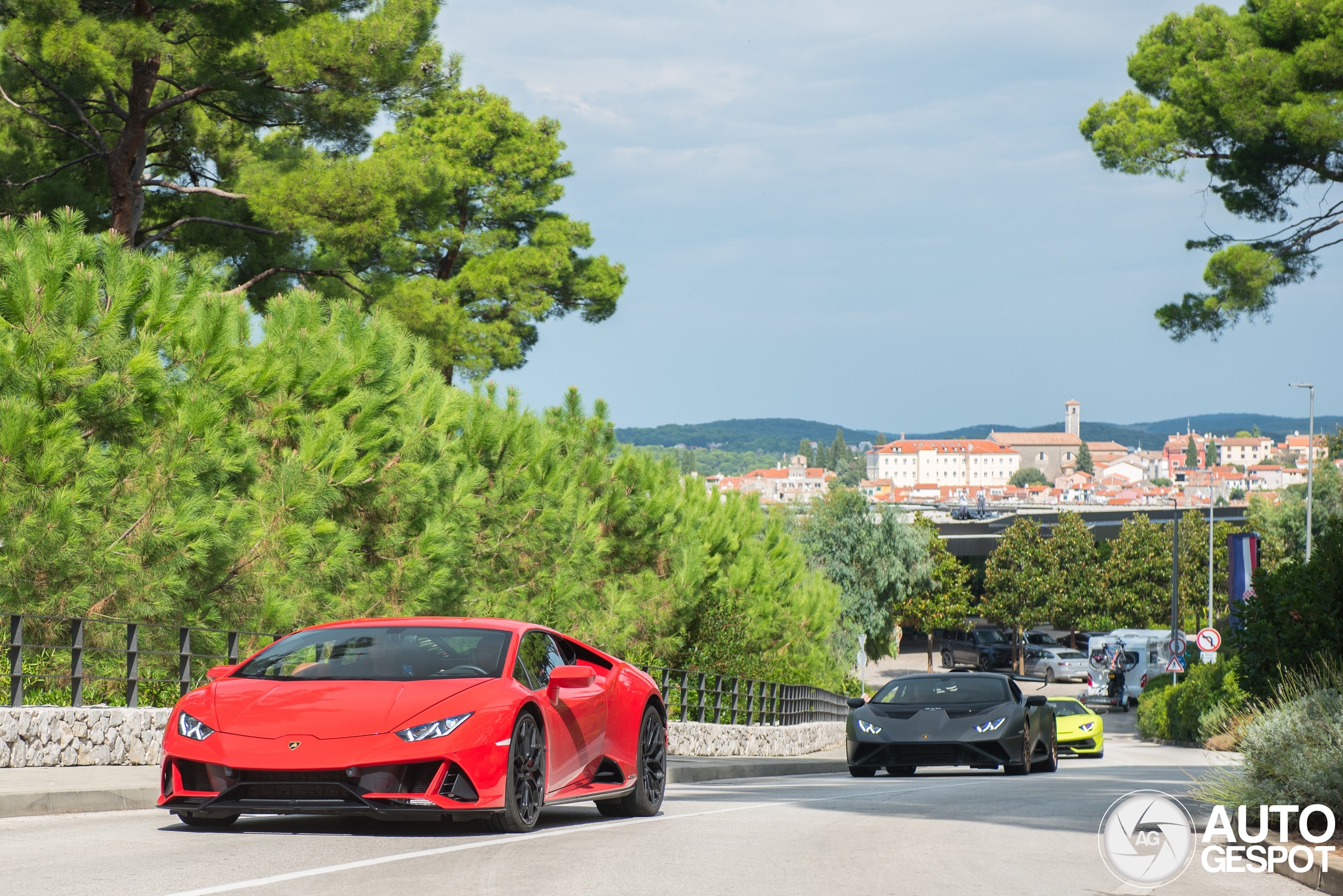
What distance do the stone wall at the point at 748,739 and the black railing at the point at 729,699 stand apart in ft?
0.70

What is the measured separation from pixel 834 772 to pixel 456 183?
61.3 ft

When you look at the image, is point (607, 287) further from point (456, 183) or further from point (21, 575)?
point (21, 575)

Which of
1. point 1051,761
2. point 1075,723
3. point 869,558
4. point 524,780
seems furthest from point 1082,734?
point 869,558

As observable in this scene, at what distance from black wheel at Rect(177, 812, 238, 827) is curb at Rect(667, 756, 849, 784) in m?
7.96

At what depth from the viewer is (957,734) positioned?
1678cm

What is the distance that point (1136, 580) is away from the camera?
78.6 metres

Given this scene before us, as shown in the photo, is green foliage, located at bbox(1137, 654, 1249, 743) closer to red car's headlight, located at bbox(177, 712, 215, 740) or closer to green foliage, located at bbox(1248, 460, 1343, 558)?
red car's headlight, located at bbox(177, 712, 215, 740)

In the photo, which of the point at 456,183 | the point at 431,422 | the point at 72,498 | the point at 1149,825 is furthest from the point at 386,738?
the point at 456,183

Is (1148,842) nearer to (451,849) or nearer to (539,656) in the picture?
(539,656)

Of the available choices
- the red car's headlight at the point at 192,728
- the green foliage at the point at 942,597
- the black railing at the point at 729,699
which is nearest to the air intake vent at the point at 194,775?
the red car's headlight at the point at 192,728

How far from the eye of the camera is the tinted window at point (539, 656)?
29.0ft

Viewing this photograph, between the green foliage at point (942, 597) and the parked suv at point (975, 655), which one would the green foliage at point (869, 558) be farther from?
the parked suv at point (975, 655)

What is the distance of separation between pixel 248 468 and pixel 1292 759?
10189 millimetres

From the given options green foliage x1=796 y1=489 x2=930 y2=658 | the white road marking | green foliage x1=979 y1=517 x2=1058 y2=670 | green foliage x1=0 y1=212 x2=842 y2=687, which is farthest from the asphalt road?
green foliage x1=979 y1=517 x2=1058 y2=670
